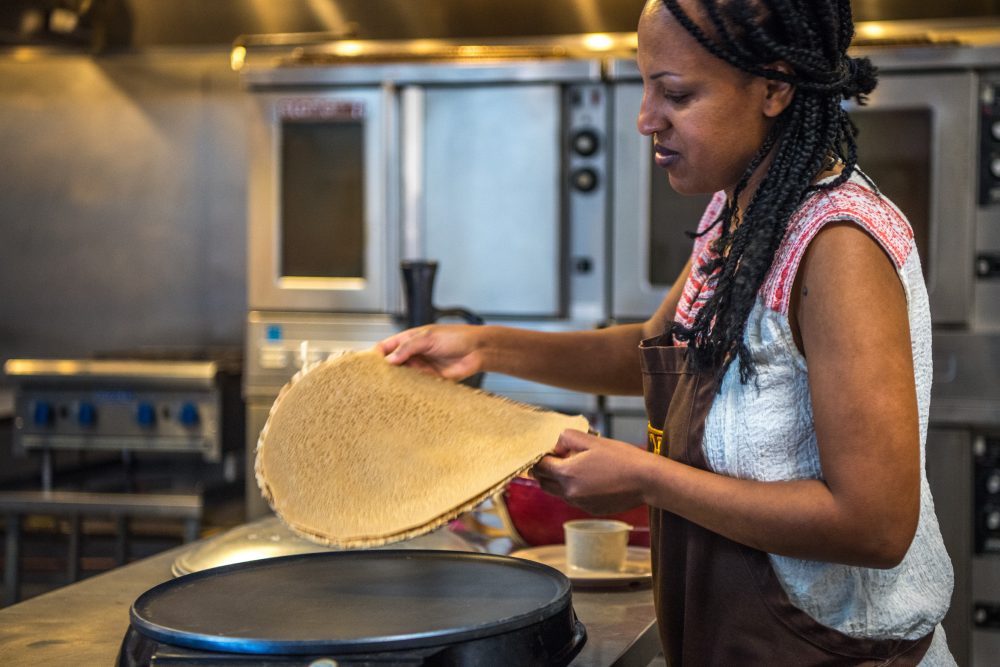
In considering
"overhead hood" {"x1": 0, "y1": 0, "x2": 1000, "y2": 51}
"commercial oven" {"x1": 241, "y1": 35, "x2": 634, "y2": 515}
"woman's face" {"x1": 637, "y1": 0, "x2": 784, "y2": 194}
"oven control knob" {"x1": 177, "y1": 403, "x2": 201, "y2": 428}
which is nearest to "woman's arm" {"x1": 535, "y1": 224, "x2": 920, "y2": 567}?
"woman's face" {"x1": 637, "y1": 0, "x2": 784, "y2": 194}

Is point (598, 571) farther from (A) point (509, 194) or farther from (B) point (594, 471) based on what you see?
(A) point (509, 194)

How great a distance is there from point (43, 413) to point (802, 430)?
2.57 m

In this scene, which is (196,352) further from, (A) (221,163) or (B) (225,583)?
(B) (225,583)

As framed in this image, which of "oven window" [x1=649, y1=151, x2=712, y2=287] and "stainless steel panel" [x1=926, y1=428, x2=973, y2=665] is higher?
"oven window" [x1=649, y1=151, x2=712, y2=287]

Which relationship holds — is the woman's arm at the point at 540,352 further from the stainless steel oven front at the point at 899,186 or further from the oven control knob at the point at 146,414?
the oven control knob at the point at 146,414

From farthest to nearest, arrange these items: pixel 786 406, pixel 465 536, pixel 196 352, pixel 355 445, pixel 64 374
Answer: pixel 196 352, pixel 64 374, pixel 465 536, pixel 355 445, pixel 786 406

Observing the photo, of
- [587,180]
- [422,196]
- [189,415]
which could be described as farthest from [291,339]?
[587,180]

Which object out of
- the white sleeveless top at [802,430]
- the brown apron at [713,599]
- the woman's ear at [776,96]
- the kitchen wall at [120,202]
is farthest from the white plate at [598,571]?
the kitchen wall at [120,202]

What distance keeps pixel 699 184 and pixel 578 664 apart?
17.6 inches

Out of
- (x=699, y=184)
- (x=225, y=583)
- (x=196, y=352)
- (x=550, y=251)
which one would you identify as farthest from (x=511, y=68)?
(x=225, y=583)

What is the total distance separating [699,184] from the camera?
106cm

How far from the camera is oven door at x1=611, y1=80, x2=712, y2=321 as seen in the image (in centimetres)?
289

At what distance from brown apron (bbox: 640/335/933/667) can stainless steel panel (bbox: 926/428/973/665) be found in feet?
6.04

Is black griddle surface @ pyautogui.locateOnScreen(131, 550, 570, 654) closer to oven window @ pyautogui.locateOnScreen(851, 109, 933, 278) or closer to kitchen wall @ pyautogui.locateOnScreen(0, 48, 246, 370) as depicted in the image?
oven window @ pyautogui.locateOnScreen(851, 109, 933, 278)
